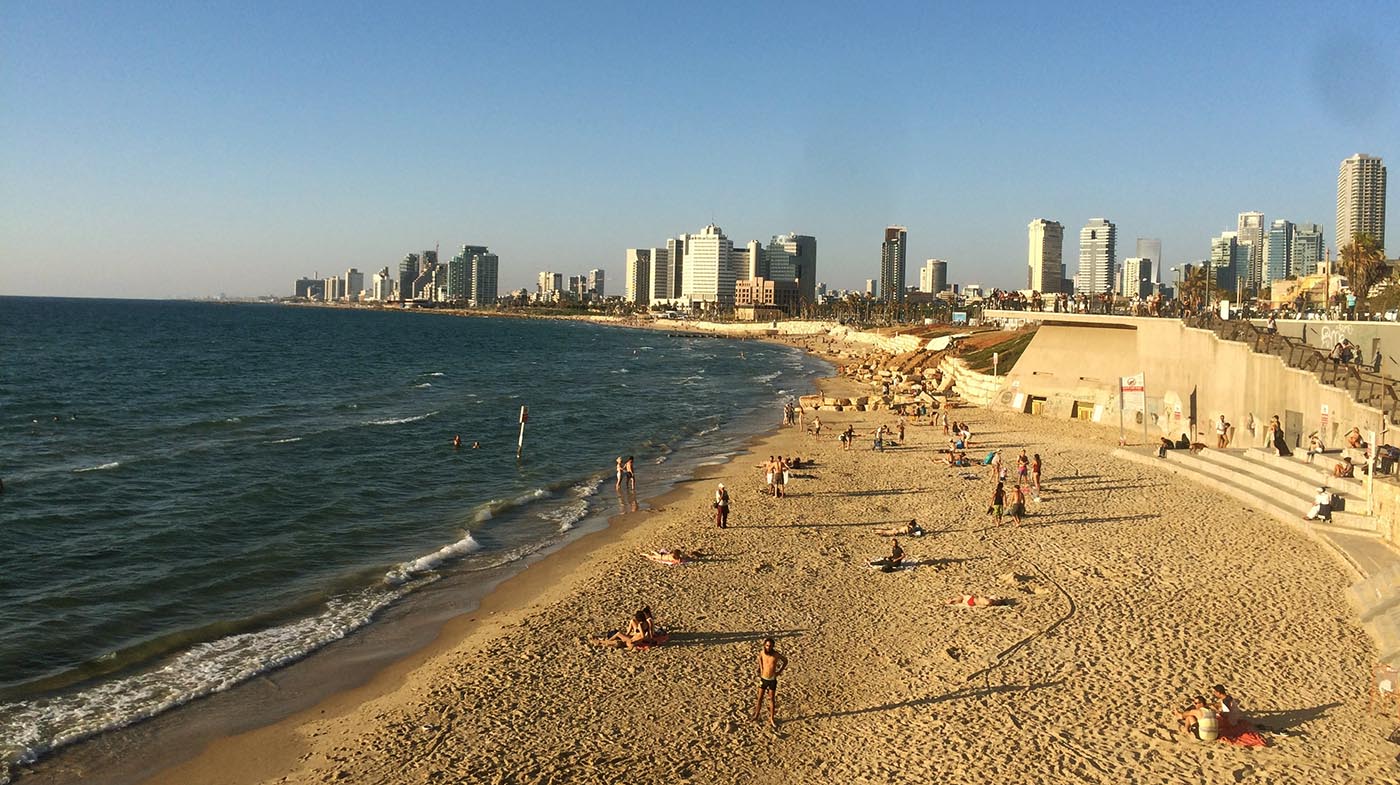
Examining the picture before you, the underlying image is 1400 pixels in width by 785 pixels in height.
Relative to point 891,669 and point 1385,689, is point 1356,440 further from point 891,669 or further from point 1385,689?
point 891,669

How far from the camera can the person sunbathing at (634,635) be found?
14.6 metres

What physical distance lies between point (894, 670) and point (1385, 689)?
605 cm

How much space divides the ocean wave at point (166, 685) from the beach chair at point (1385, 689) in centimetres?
1557

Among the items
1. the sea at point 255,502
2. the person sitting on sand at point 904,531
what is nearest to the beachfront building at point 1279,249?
the sea at point 255,502

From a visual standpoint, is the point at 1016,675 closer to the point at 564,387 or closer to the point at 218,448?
the point at 218,448

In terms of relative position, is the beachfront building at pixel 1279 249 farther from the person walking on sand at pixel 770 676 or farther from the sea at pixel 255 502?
the person walking on sand at pixel 770 676

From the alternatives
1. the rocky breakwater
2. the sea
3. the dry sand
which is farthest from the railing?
the sea

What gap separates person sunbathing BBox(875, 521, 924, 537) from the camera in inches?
829

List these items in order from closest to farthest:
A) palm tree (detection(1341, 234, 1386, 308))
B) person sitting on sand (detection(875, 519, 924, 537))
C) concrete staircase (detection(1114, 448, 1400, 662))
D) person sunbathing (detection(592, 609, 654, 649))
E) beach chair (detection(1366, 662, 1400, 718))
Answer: beach chair (detection(1366, 662, 1400, 718)) → concrete staircase (detection(1114, 448, 1400, 662)) → person sunbathing (detection(592, 609, 654, 649)) → person sitting on sand (detection(875, 519, 924, 537)) → palm tree (detection(1341, 234, 1386, 308))

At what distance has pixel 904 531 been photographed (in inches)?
840

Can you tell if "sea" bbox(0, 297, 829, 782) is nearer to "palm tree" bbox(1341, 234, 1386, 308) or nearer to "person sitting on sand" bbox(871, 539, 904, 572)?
"person sitting on sand" bbox(871, 539, 904, 572)

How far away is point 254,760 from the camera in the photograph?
11.5 metres

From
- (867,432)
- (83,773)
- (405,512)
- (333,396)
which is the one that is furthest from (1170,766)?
(333,396)

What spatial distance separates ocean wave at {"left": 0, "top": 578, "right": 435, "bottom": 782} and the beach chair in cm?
1557
